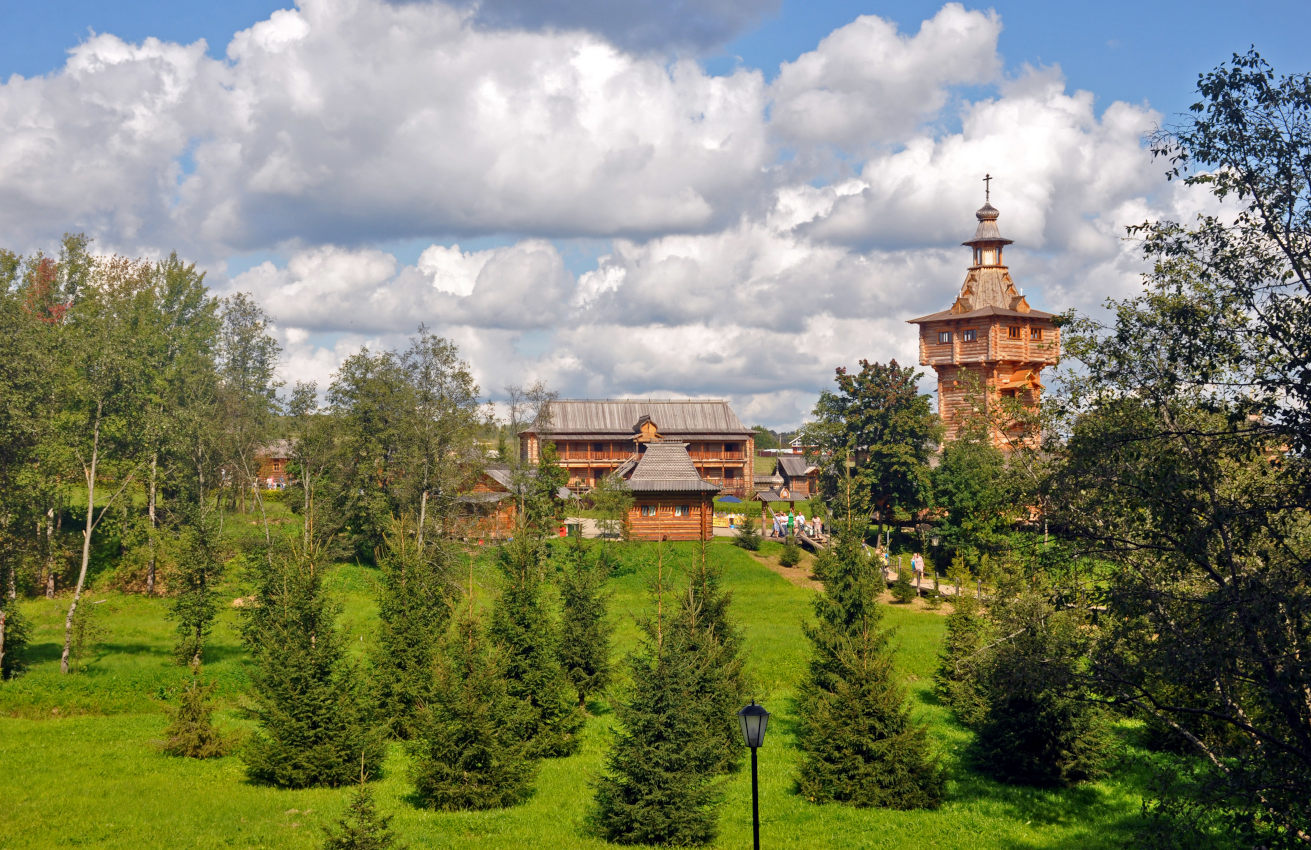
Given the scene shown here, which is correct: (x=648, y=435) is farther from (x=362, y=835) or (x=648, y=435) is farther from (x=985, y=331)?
(x=362, y=835)

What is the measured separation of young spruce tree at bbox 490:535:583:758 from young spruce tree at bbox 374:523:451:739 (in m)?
1.99

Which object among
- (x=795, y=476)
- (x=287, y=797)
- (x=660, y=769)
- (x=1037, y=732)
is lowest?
(x=287, y=797)

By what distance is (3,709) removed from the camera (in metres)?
27.1

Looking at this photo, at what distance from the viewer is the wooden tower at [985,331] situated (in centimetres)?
6169

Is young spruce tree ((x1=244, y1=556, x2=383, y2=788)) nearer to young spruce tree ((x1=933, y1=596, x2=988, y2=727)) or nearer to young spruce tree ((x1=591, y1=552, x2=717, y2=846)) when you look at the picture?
young spruce tree ((x1=591, y1=552, x2=717, y2=846))

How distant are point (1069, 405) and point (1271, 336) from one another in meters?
3.88

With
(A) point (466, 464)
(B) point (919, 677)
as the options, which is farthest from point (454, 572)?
(B) point (919, 677)

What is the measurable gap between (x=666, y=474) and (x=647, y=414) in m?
33.8

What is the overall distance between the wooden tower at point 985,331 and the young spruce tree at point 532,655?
41.7 meters

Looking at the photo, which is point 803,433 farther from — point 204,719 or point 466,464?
point 204,719

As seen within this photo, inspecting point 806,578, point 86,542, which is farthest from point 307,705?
point 806,578

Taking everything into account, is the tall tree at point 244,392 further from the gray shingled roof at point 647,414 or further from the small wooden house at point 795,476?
the small wooden house at point 795,476

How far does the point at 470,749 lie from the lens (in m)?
20.0

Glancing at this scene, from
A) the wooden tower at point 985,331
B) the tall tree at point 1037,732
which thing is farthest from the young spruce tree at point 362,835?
the wooden tower at point 985,331
